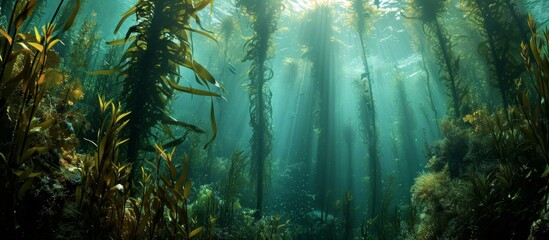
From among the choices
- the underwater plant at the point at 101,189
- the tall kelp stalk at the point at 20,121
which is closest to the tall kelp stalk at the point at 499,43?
the underwater plant at the point at 101,189

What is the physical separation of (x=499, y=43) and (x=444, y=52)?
152cm

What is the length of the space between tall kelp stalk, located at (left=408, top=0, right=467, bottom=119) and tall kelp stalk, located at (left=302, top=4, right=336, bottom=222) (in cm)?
595

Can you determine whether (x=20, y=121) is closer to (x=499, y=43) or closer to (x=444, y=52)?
(x=499, y=43)

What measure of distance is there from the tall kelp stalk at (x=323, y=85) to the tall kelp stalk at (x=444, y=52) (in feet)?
19.5

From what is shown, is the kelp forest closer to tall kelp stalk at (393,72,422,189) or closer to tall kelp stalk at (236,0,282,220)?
tall kelp stalk at (236,0,282,220)

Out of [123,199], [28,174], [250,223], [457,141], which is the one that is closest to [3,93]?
[28,174]

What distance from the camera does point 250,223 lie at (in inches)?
270

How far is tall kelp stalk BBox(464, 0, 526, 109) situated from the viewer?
632 cm

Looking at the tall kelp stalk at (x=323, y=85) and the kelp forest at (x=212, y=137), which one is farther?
the tall kelp stalk at (x=323, y=85)

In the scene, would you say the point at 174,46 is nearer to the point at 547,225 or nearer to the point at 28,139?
the point at 28,139

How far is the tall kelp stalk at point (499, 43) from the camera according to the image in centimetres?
632

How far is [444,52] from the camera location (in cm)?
823

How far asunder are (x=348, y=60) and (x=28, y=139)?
1307 inches

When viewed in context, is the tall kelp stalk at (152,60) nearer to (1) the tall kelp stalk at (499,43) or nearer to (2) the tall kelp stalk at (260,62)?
(2) the tall kelp stalk at (260,62)
